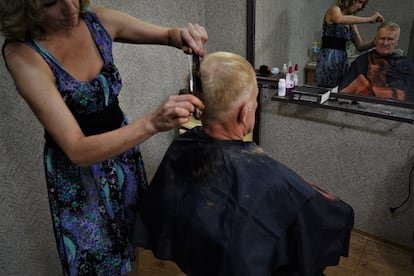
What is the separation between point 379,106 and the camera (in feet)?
5.91

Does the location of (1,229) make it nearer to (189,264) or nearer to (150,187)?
(150,187)

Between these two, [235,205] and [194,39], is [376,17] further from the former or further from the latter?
[235,205]

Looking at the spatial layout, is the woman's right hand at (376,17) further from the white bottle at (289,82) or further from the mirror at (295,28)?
the white bottle at (289,82)

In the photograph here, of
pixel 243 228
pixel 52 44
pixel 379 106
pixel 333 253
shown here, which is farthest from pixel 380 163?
pixel 52 44

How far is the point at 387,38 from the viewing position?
1654 mm

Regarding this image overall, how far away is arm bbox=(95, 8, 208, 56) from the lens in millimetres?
1152

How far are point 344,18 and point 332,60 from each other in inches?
8.5

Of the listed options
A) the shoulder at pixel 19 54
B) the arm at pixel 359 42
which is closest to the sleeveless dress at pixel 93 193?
the shoulder at pixel 19 54

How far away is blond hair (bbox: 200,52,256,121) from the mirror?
0.99 metres

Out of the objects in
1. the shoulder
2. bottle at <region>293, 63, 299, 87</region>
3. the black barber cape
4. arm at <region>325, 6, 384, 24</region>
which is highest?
arm at <region>325, 6, 384, 24</region>

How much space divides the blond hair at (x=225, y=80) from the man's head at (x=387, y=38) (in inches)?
39.5

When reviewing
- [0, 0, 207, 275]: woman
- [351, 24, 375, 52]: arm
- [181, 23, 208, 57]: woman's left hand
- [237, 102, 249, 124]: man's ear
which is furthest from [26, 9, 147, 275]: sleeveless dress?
[351, 24, 375, 52]: arm

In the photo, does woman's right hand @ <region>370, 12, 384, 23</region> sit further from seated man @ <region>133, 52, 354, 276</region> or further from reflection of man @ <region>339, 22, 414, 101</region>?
seated man @ <region>133, 52, 354, 276</region>

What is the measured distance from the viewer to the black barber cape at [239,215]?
1.02 metres
